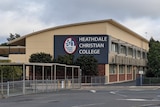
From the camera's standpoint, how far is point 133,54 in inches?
3536

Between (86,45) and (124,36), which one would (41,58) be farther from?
(124,36)

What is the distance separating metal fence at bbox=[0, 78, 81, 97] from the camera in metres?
36.4

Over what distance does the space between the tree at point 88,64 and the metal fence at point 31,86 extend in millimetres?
11274

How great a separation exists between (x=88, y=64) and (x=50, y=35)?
28.9 feet

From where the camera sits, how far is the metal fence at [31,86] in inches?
1432

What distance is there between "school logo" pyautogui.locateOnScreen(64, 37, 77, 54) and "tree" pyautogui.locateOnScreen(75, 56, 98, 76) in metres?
3.67

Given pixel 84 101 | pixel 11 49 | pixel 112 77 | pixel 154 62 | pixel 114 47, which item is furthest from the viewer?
pixel 11 49

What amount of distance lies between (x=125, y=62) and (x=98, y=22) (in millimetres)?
15198

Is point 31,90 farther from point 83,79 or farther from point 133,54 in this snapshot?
point 133,54

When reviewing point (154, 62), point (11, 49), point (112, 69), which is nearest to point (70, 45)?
point (112, 69)

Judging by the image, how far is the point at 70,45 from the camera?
66.1m

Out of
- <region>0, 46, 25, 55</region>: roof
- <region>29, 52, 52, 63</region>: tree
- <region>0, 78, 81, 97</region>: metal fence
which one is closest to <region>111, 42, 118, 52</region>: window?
<region>29, 52, 52, 63</region>: tree

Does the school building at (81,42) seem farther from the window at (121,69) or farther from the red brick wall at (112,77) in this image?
the window at (121,69)

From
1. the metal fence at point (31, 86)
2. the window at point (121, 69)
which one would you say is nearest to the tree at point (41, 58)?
the metal fence at point (31, 86)
